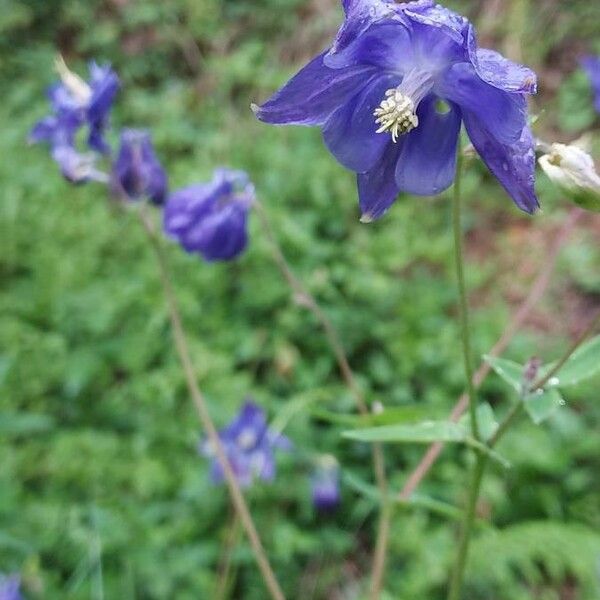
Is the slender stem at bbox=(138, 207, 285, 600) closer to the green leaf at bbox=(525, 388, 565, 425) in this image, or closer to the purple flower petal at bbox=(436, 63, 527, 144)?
the green leaf at bbox=(525, 388, 565, 425)

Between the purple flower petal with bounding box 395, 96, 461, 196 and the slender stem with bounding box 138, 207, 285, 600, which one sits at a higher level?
the purple flower petal with bounding box 395, 96, 461, 196

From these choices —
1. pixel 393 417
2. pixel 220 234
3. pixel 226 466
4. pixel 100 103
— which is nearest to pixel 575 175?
pixel 393 417

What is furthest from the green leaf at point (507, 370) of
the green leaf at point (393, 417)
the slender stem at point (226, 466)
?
the slender stem at point (226, 466)

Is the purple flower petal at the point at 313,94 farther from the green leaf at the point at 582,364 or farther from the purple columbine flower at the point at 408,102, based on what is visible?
the green leaf at the point at 582,364

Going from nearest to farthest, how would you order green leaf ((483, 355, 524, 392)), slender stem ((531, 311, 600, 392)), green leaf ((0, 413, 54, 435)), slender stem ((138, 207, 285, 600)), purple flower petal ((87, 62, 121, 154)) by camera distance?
slender stem ((531, 311, 600, 392)), green leaf ((483, 355, 524, 392)), slender stem ((138, 207, 285, 600)), purple flower petal ((87, 62, 121, 154)), green leaf ((0, 413, 54, 435))

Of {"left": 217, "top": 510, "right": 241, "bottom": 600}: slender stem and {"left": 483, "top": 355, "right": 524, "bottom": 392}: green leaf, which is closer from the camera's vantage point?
{"left": 483, "top": 355, "right": 524, "bottom": 392}: green leaf

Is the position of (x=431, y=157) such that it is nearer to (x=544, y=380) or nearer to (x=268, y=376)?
(x=544, y=380)

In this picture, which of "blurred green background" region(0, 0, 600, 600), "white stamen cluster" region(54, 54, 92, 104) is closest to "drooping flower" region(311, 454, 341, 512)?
"blurred green background" region(0, 0, 600, 600)
